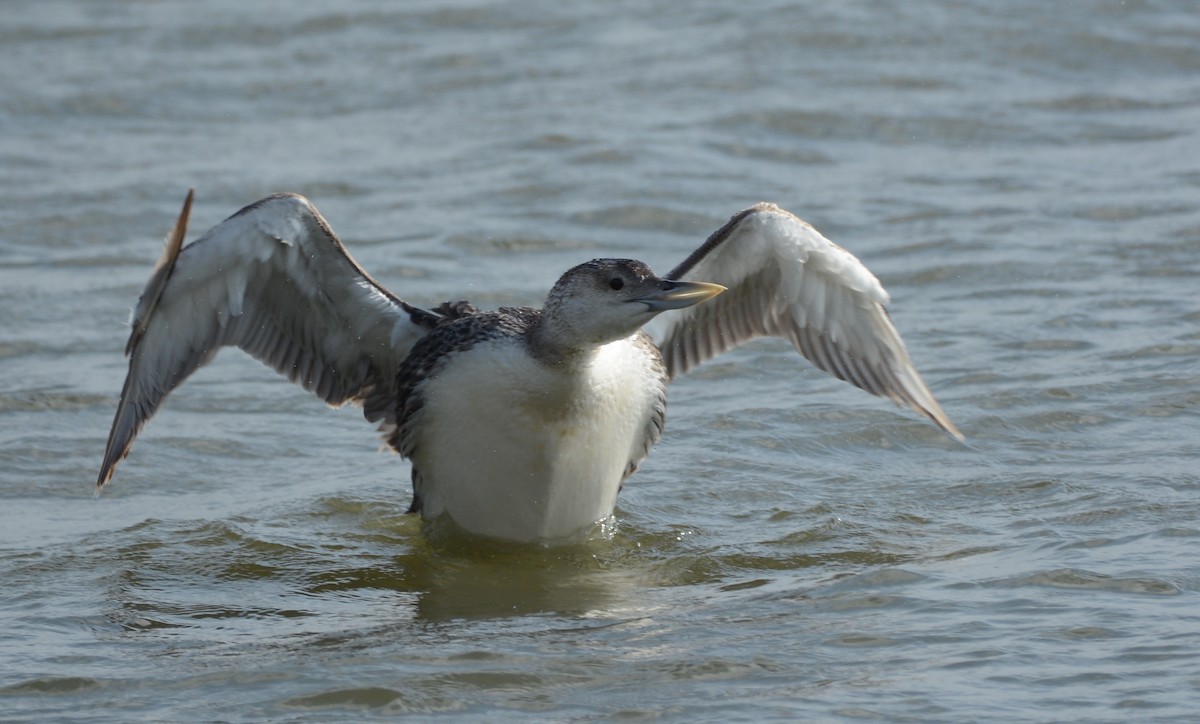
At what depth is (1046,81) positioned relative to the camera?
14.8 m

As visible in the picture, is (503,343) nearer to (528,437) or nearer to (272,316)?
(528,437)

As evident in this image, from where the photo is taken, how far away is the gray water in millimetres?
5793

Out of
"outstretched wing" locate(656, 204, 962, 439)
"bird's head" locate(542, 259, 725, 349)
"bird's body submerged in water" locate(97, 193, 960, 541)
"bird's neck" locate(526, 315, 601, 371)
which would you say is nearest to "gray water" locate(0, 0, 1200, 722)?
"bird's body submerged in water" locate(97, 193, 960, 541)

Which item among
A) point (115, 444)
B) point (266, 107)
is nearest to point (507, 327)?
point (115, 444)

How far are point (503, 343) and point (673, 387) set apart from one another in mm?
2803

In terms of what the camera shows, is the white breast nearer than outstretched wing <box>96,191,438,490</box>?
Yes

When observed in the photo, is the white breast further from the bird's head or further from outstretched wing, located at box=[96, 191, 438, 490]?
outstretched wing, located at box=[96, 191, 438, 490]

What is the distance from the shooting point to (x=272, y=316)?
7.61 metres

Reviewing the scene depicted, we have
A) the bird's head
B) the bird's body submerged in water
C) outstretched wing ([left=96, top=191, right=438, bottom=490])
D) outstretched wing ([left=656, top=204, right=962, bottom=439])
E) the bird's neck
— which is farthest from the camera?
outstretched wing ([left=656, top=204, right=962, bottom=439])

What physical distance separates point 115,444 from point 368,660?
70.8 inches

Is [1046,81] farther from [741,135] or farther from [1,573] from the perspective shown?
[1,573]

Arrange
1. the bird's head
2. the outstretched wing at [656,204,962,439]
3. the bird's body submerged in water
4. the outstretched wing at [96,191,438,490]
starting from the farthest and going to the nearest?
the outstretched wing at [656,204,962,439], the outstretched wing at [96,191,438,490], the bird's body submerged in water, the bird's head

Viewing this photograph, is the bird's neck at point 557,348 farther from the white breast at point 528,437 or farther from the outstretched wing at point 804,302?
the outstretched wing at point 804,302

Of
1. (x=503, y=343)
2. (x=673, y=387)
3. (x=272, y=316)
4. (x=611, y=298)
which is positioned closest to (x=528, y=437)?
(x=503, y=343)
